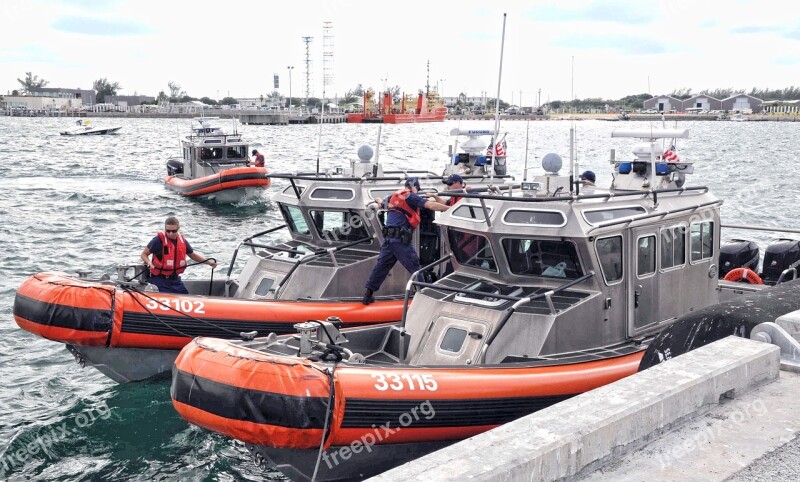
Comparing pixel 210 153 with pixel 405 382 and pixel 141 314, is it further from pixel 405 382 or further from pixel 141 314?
pixel 405 382

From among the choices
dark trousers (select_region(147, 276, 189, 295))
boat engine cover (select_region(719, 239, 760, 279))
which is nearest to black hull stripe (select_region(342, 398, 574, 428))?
dark trousers (select_region(147, 276, 189, 295))

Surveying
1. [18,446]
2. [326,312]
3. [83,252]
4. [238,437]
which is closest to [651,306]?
[326,312]

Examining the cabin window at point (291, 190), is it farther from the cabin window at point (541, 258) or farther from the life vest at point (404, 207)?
the cabin window at point (541, 258)

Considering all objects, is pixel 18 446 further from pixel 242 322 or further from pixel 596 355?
pixel 596 355

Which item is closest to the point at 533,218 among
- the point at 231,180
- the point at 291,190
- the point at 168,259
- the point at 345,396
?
the point at 345,396

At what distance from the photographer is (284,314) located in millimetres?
10680

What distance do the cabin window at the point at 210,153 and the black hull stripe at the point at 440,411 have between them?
25.9 metres

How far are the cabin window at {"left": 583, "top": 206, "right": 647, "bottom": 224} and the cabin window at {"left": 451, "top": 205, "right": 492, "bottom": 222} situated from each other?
1.01 m

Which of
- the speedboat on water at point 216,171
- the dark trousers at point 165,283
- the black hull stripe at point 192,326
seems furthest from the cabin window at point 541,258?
the speedboat on water at point 216,171

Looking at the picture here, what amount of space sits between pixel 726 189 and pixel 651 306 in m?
27.7

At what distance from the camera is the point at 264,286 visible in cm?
1184

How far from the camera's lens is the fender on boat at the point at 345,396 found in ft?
22.9

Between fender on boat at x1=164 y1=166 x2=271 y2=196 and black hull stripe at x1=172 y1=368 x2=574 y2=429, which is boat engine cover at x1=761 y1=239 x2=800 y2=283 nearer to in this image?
black hull stripe at x1=172 y1=368 x2=574 y2=429

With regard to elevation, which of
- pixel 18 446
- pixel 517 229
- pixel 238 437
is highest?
pixel 517 229
